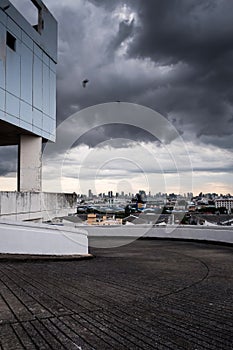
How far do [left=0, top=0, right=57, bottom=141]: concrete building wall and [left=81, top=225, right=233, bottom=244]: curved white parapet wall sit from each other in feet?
20.4

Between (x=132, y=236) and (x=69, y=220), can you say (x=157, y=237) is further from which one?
(x=69, y=220)

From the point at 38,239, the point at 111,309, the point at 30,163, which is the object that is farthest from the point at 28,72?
the point at 111,309

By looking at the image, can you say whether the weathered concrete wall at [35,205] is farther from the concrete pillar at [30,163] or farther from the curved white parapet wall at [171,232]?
the curved white parapet wall at [171,232]

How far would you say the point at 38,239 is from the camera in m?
8.44

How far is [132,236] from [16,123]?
29.1 ft

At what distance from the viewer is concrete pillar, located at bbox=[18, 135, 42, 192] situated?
49.9 ft

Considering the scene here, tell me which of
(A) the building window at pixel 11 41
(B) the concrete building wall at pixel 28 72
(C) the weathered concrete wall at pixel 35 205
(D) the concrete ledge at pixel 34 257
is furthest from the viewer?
(A) the building window at pixel 11 41

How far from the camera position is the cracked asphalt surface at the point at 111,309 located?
125 inches

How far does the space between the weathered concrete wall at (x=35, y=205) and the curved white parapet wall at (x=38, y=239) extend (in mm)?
2689

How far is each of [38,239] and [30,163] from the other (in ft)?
24.8

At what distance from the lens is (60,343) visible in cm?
303

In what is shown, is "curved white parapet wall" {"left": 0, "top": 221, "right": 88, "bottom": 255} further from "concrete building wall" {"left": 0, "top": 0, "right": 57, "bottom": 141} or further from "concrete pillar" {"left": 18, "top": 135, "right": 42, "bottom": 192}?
"concrete pillar" {"left": 18, "top": 135, "right": 42, "bottom": 192}

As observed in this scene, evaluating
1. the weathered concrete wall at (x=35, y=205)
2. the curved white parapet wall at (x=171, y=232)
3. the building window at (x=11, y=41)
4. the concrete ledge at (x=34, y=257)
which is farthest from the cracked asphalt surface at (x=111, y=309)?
the building window at (x=11, y=41)

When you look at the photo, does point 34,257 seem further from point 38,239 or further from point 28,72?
point 28,72
